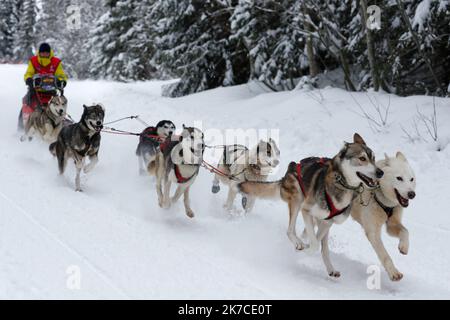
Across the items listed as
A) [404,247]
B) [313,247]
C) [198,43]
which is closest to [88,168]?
[313,247]

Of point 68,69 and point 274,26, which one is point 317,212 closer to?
point 274,26

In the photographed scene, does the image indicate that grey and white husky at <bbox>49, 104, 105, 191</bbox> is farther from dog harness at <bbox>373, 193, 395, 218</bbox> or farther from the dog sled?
dog harness at <bbox>373, 193, 395, 218</bbox>

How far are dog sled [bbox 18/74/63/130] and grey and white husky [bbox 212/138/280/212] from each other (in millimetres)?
4562

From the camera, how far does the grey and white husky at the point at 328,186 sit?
417cm

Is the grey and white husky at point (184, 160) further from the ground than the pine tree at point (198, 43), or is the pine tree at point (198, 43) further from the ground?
the pine tree at point (198, 43)

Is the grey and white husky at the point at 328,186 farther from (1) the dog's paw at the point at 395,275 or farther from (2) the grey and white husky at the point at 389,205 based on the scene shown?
(1) the dog's paw at the point at 395,275

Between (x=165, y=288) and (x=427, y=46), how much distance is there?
26.3 ft

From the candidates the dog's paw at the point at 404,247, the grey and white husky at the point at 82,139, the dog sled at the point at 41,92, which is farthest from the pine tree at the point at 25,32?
the dog's paw at the point at 404,247

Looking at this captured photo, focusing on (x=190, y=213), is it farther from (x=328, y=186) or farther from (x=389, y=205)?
(x=389, y=205)

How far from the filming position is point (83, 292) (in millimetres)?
3727

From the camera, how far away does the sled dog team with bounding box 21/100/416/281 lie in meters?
4.28

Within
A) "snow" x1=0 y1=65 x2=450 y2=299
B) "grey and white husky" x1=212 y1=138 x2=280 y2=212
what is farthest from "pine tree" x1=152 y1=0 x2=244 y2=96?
"grey and white husky" x1=212 y1=138 x2=280 y2=212

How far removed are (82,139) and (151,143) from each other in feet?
3.45

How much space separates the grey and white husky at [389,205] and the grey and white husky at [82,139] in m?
4.17
